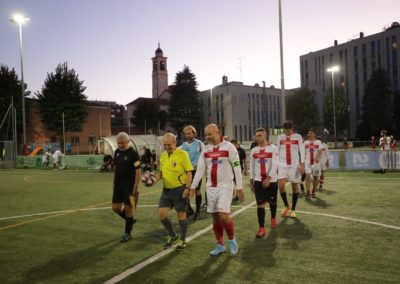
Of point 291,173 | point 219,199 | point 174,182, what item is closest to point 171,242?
point 174,182

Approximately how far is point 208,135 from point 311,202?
21.4ft

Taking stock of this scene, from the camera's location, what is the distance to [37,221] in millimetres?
9562

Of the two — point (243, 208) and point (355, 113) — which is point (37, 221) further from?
point (355, 113)

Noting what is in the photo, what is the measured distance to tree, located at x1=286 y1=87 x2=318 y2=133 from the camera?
6994 cm

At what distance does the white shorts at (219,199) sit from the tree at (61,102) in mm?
53861

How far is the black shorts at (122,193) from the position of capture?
7383 millimetres

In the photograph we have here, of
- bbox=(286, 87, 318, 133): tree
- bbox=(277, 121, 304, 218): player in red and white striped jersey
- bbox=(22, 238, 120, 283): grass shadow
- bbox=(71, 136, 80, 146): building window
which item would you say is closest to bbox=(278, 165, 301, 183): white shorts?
bbox=(277, 121, 304, 218): player in red and white striped jersey

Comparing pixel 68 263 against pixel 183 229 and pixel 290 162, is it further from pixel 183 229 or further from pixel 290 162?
pixel 290 162

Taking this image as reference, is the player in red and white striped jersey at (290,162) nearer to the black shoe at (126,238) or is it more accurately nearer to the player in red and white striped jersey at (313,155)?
the player in red and white striped jersey at (313,155)

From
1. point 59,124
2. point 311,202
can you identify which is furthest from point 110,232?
point 59,124

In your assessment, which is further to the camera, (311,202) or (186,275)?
(311,202)

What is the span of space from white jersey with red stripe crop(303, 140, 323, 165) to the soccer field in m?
1.74

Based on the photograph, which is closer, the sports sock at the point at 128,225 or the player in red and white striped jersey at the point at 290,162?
the sports sock at the point at 128,225

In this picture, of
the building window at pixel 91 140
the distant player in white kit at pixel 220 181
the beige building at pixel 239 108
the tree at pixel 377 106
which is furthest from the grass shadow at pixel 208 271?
the tree at pixel 377 106
